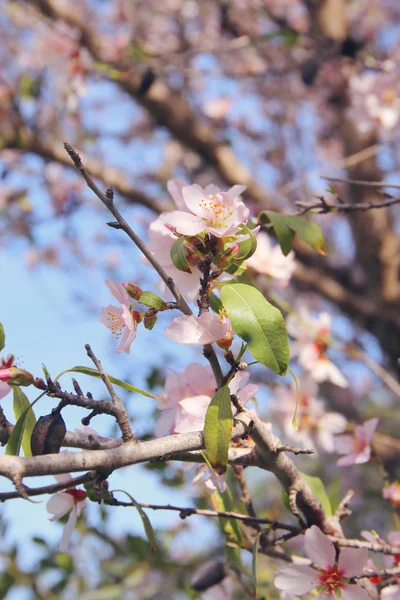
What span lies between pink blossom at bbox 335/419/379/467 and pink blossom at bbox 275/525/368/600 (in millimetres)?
384

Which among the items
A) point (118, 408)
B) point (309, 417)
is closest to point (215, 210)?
point (118, 408)

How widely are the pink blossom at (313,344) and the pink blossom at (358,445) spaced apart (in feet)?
1.96

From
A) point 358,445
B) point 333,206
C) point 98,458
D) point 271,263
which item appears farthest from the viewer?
point 271,263

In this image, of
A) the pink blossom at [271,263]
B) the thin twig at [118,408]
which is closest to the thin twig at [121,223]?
the thin twig at [118,408]

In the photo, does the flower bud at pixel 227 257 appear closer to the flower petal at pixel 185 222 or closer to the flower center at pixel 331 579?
the flower petal at pixel 185 222

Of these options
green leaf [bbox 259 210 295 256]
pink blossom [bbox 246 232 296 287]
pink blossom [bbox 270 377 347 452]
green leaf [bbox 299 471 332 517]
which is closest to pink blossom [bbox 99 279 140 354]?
green leaf [bbox 259 210 295 256]

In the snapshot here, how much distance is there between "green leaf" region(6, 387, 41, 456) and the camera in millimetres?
708

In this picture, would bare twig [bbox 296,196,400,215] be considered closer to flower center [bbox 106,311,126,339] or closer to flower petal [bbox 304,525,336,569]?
flower center [bbox 106,311,126,339]

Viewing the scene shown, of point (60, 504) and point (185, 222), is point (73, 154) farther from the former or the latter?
point (60, 504)

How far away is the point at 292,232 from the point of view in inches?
42.5

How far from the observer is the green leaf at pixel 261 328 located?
2.28 feet

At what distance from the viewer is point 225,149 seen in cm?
335

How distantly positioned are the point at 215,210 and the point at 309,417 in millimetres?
1301

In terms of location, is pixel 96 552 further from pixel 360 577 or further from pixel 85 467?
pixel 85 467
